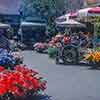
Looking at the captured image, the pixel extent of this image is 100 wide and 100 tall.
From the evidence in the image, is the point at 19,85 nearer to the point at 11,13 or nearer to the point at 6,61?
the point at 6,61

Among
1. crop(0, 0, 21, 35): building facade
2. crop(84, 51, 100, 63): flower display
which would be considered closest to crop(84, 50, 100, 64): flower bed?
crop(84, 51, 100, 63): flower display

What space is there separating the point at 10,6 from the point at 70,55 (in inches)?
1301

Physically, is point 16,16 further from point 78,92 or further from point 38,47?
point 78,92

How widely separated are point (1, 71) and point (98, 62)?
11.8m

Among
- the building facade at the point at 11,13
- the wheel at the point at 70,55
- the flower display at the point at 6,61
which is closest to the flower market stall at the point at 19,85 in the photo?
the flower display at the point at 6,61

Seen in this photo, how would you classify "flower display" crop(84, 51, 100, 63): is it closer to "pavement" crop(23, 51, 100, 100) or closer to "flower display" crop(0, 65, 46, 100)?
"pavement" crop(23, 51, 100, 100)

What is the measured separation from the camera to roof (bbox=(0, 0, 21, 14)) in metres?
53.8

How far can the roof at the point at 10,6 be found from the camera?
53750 mm

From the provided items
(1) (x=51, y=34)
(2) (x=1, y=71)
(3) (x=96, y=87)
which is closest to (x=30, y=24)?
(1) (x=51, y=34)

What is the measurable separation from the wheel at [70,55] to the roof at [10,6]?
30.3 m

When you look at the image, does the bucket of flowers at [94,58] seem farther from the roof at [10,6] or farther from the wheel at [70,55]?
the roof at [10,6]

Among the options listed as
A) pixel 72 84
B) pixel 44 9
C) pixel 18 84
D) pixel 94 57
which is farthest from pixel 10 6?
pixel 18 84

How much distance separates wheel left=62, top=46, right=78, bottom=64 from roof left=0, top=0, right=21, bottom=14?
1194 inches

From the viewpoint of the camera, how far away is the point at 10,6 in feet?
182
